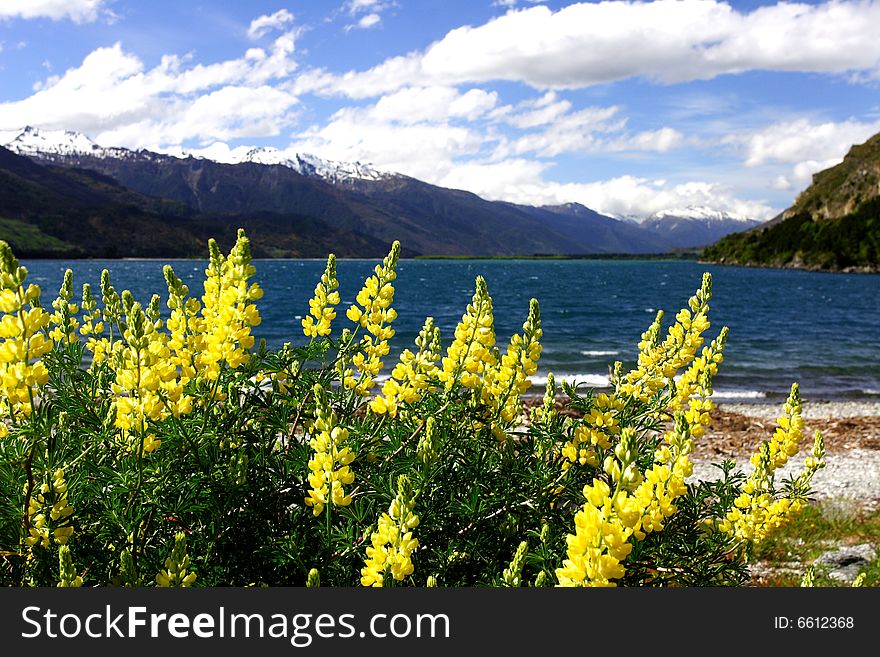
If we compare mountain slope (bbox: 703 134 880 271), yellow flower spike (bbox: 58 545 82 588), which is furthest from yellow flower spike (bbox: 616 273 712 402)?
mountain slope (bbox: 703 134 880 271)

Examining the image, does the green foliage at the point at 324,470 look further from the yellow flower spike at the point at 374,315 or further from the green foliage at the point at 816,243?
the green foliage at the point at 816,243

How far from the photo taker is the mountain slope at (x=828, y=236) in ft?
434

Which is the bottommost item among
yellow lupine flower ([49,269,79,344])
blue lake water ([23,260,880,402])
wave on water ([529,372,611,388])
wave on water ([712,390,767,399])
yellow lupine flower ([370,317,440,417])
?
wave on water ([712,390,767,399])

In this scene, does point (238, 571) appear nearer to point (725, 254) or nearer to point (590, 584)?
point (590, 584)

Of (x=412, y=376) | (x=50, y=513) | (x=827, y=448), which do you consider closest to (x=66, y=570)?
(x=50, y=513)

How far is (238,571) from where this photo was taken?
385cm

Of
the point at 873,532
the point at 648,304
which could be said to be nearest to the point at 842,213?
the point at 648,304

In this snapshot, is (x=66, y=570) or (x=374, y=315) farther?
(x=374, y=315)

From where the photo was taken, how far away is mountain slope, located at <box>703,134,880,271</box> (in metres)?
132

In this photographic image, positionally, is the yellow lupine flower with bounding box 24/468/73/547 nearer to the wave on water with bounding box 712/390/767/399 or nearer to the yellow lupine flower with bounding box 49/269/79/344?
the yellow lupine flower with bounding box 49/269/79/344

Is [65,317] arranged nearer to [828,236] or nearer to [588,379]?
[588,379]

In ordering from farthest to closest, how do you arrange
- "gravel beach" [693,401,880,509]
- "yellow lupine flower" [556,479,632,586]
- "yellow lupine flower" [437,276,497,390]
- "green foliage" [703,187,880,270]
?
1. "green foliage" [703,187,880,270]
2. "gravel beach" [693,401,880,509]
3. "yellow lupine flower" [437,276,497,390]
4. "yellow lupine flower" [556,479,632,586]

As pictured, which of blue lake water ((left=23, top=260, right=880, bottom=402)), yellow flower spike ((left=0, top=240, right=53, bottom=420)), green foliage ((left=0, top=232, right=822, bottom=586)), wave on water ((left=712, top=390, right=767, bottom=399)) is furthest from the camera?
blue lake water ((left=23, top=260, right=880, bottom=402))

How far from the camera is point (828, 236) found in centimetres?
14262
